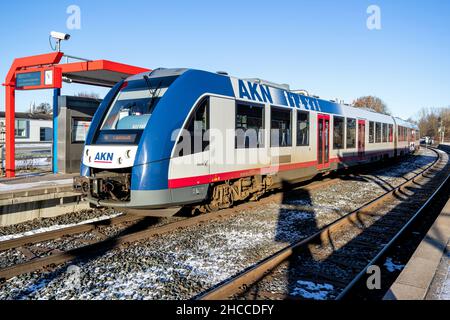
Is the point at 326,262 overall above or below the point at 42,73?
→ below

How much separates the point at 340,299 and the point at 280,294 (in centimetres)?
70

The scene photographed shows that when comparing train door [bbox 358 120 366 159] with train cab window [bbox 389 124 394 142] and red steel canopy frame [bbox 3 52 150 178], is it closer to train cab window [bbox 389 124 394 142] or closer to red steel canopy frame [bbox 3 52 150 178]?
train cab window [bbox 389 124 394 142]

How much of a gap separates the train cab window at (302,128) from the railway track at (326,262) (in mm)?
3123

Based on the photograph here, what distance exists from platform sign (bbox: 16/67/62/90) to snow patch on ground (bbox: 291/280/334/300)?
10361mm

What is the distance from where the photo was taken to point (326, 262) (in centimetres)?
551

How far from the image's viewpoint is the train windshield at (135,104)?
6996mm

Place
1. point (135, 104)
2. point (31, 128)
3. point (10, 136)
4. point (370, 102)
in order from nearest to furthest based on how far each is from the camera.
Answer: point (135, 104), point (10, 136), point (31, 128), point (370, 102)

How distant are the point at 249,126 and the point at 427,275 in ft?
17.3

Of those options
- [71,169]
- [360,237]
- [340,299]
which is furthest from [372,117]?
[340,299]

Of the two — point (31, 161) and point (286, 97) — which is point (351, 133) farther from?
point (31, 161)

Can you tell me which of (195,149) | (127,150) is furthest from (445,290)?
(127,150)

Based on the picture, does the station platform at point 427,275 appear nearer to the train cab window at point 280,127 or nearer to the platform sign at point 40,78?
the train cab window at point 280,127

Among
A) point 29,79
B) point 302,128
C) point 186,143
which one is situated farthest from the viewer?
point 29,79
